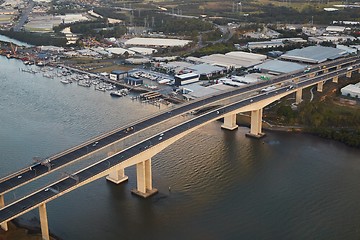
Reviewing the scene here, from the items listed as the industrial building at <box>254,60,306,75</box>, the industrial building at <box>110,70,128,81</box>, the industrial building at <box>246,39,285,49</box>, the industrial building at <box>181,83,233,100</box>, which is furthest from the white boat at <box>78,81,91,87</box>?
the industrial building at <box>246,39,285,49</box>

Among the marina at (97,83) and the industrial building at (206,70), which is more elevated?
the industrial building at (206,70)

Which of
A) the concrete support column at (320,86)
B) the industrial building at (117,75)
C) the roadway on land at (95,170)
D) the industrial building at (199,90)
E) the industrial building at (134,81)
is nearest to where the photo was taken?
the roadway on land at (95,170)

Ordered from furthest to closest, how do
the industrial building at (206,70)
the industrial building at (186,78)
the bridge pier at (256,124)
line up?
the industrial building at (206,70) < the industrial building at (186,78) < the bridge pier at (256,124)

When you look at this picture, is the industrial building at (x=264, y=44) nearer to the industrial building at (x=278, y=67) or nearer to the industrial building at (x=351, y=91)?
the industrial building at (x=278, y=67)

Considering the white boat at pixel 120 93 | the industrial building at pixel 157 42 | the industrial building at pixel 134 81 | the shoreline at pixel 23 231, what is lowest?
the shoreline at pixel 23 231

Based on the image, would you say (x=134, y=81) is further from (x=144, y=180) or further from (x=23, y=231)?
(x=23, y=231)

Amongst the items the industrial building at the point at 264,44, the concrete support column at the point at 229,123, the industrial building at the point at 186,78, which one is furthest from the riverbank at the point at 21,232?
the industrial building at the point at 264,44

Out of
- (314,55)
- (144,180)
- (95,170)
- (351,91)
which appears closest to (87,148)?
(95,170)

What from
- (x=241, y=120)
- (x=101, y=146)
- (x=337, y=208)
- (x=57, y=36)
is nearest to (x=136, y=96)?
(x=241, y=120)
